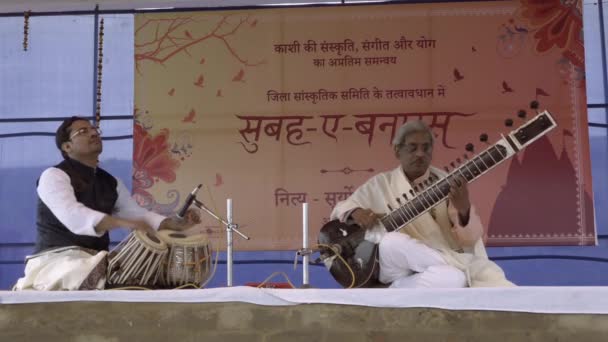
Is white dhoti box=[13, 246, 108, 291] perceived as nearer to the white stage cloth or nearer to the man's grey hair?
the white stage cloth

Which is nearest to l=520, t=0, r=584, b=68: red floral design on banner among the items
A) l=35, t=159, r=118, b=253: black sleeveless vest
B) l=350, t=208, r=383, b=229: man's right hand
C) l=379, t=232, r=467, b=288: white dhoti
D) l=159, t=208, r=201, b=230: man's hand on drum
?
l=350, t=208, r=383, b=229: man's right hand

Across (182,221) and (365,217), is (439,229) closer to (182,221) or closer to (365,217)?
(365,217)

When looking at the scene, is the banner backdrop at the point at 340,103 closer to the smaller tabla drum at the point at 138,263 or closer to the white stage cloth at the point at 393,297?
the smaller tabla drum at the point at 138,263

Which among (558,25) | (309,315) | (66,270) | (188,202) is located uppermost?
(558,25)

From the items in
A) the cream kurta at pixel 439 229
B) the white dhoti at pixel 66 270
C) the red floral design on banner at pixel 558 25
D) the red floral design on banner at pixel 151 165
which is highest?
the red floral design on banner at pixel 558 25

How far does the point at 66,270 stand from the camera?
4.23 meters

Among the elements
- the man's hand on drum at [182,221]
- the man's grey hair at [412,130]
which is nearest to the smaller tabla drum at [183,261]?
the man's hand on drum at [182,221]

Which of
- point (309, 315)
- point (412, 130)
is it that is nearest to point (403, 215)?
point (412, 130)

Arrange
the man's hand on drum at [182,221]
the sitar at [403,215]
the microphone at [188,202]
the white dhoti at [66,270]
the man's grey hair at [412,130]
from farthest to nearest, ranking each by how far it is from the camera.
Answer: the man's grey hair at [412,130] < the man's hand on drum at [182,221] < the sitar at [403,215] < the microphone at [188,202] < the white dhoti at [66,270]

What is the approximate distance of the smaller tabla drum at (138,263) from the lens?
14.3 ft

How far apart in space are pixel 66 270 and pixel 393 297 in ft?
5.07

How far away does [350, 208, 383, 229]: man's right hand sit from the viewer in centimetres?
470

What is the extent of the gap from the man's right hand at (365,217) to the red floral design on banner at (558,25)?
1995 mm

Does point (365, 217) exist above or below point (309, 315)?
above
